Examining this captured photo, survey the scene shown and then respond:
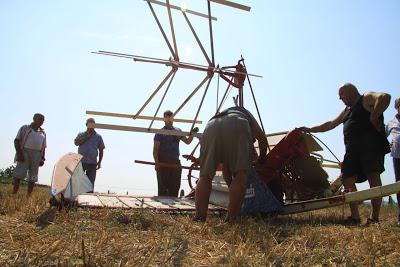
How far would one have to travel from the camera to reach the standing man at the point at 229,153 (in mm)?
3908

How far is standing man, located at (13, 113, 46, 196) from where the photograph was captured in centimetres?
755

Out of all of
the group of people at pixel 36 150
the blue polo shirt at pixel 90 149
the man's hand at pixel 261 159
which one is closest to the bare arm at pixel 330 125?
the man's hand at pixel 261 159

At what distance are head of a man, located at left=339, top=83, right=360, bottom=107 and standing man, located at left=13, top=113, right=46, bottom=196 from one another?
587 cm

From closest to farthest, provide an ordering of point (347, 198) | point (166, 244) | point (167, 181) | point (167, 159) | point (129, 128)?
1. point (166, 244)
2. point (347, 198)
3. point (129, 128)
4. point (167, 181)
5. point (167, 159)

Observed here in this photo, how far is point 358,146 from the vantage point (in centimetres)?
457

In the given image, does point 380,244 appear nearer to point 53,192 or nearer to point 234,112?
point 234,112

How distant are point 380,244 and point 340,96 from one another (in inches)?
103

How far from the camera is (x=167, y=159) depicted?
24.8 feet

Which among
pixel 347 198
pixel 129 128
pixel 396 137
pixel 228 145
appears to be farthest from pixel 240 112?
pixel 129 128

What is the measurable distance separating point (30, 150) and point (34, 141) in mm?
194

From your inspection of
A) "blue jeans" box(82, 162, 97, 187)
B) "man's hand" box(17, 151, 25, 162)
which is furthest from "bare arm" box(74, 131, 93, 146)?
"man's hand" box(17, 151, 25, 162)

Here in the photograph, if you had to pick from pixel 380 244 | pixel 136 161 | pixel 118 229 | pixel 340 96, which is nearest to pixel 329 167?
pixel 340 96

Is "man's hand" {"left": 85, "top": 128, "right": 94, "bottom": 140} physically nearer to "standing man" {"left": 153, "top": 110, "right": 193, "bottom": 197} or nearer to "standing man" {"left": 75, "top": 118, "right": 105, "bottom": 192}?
"standing man" {"left": 75, "top": 118, "right": 105, "bottom": 192}

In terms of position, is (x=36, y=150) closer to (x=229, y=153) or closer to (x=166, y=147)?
(x=166, y=147)
